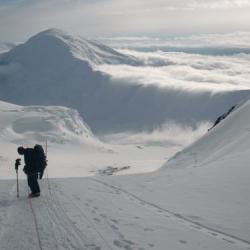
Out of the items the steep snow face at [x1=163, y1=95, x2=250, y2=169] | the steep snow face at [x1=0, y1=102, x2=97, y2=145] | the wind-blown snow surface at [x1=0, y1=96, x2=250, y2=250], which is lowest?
the wind-blown snow surface at [x1=0, y1=96, x2=250, y2=250]

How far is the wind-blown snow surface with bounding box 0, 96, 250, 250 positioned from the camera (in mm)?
11430

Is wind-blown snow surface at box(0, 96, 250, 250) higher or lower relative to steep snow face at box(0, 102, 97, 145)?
lower

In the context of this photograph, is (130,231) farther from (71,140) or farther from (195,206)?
(71,140)

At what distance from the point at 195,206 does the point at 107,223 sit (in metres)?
3.45

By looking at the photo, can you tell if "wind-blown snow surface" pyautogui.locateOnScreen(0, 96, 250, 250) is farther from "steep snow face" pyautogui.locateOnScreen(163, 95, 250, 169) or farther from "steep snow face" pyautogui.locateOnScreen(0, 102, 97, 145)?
"steep snow face" pyautogui.locateOnScreen(0, 102, 97, 145)

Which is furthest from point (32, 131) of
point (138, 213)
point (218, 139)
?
point (138, 213)

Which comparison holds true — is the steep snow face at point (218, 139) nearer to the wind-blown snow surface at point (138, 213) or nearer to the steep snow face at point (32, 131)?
the wind-blown snow surface at point (138, 213)

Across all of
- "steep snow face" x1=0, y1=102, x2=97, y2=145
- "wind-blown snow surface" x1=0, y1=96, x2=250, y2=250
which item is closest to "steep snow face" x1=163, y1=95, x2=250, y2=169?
"wind-blown snow surface" x1=0, y1=96, x2=250, y2=250

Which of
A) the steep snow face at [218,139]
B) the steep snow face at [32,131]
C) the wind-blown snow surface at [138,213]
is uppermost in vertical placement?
the steep snow face at [32,131]

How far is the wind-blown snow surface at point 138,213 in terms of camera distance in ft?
37.5

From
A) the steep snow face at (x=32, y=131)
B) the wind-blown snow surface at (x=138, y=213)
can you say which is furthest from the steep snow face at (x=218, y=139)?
the steep snow face at (x=32, y=131)

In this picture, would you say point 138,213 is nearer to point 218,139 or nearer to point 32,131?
point 218,139

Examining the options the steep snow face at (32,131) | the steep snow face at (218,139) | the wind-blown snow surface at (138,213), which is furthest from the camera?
the steep snow face at (32,131)

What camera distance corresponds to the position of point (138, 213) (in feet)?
48.0
